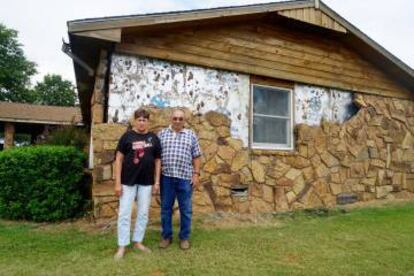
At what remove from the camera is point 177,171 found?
472cm

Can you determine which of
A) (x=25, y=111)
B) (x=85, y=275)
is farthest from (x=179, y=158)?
(x=25, y=111)

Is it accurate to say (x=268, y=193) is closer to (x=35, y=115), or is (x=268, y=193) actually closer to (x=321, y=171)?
(x=321, y=171)

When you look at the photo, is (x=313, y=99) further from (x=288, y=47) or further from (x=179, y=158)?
(x=179, y=158)

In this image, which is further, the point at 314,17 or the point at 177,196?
the point at 314,17

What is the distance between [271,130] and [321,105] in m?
1.38

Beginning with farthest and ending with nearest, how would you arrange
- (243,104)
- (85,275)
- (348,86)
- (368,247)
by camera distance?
(348,86) < (243,104) < (368,247) < (85,275)

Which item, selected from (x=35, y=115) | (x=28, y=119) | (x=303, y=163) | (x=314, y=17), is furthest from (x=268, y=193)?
(x=35, y=115)

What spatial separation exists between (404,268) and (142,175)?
3.14m

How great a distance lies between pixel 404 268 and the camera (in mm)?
4312

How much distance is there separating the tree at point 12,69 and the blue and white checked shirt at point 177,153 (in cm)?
3352

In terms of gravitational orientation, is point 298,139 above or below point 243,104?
below

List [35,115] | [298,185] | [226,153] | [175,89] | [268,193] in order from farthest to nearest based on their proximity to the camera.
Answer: [35,115] → [298,185] → [268,193] → [226,153] → [175,89]

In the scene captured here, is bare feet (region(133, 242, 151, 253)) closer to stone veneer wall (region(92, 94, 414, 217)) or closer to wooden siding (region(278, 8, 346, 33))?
stone veneer wall (region(92, 94, 414, 217))

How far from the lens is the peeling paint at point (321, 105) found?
322 inches
